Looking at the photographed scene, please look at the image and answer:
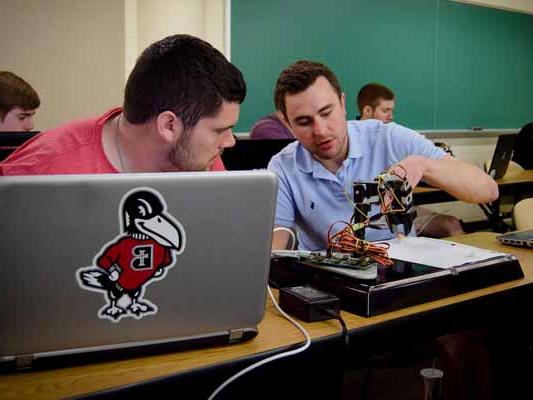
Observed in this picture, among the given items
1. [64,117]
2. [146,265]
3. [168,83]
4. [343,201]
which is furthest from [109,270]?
[64,117]

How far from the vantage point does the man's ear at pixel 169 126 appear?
4.28ft

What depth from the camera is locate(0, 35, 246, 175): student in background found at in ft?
4.24

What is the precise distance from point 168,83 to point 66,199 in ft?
1.95

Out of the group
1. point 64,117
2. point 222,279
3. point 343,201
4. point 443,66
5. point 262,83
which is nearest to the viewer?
point 222,279

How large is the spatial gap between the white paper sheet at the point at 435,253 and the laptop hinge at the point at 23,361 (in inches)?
29.9

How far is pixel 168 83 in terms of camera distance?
129 cm

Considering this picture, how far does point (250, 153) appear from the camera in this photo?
88.1 inches

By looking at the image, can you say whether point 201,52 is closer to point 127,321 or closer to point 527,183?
point 127,321

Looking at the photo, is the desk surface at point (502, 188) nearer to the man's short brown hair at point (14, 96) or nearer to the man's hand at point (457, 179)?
the man's hand at point (457, 179)

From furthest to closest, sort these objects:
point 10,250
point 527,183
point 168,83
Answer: point 527,183 < point 168,83 < point 10,250

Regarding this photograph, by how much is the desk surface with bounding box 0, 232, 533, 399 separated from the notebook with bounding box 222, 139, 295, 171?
3.77 ft

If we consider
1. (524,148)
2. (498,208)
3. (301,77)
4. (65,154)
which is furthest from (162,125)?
(524,148)

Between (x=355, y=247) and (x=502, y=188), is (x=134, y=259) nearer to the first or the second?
(x=355, y=247)

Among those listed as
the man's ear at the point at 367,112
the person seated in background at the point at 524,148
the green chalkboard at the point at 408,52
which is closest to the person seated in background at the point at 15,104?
the green chalkboard at the point at 408,52
